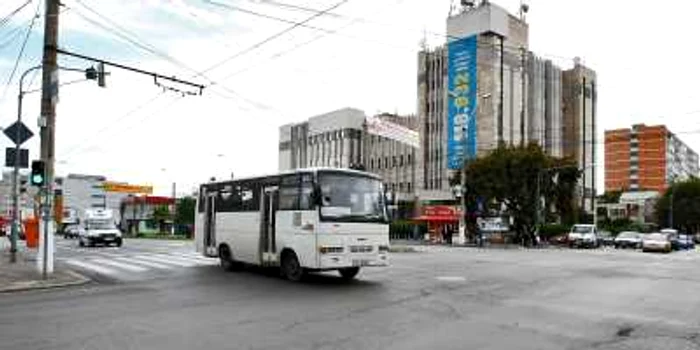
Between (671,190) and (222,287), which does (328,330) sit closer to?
(222,287)

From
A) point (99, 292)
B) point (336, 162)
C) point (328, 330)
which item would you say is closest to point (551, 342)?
point (328, 330)

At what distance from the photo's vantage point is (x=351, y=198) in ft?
63.0

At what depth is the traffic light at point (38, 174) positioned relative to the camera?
67.5 feet

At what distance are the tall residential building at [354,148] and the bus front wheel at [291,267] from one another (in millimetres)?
93780

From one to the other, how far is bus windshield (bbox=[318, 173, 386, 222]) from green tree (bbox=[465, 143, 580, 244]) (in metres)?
44.5

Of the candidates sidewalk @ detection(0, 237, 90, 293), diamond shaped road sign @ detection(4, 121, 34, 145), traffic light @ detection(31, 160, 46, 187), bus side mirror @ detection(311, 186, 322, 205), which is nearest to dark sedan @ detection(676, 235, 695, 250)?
bus side mirror @ detection(311, 186, 322, 205)

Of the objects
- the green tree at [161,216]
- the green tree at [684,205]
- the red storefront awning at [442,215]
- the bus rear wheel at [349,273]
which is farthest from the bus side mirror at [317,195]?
the green tree at [684,205]

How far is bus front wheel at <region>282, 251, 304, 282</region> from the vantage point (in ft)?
63.4

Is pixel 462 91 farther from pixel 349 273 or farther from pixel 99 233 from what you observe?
pixel 349 273

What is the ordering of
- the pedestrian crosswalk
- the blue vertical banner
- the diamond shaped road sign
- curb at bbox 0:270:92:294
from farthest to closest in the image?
the blue vertical banner, the diamond shaped road sign, the pedestrian crosswalk, curb at bbox 0:270:92:294

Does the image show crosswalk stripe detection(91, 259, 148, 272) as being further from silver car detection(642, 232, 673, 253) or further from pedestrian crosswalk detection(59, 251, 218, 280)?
silver car detection(642, 232, 673, 253)

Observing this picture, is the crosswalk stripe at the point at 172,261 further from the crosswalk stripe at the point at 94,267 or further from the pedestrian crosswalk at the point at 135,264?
the crosswalk stripe at the point at 94,267

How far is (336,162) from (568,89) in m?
38.0

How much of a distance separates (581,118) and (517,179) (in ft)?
210
